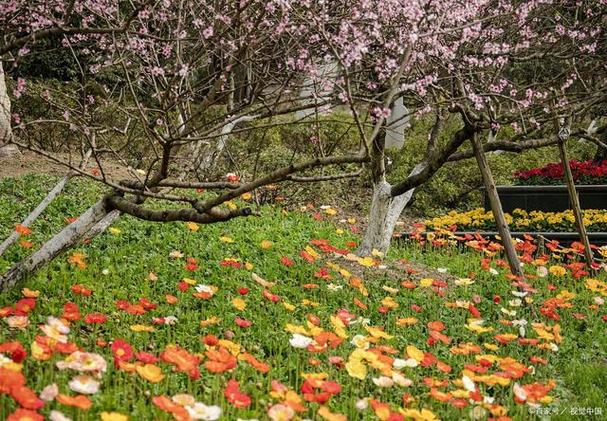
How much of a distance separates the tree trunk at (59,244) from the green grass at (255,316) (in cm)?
11

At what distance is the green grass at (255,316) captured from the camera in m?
3.38

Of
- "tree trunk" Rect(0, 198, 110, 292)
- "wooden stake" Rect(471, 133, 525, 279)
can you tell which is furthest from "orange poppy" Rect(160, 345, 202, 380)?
"wooden stake" Rect(471, 133, 525, 279)

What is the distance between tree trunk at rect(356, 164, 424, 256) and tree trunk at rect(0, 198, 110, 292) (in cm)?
284

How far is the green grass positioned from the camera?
3.38 meters

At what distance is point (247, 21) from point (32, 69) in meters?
10.9

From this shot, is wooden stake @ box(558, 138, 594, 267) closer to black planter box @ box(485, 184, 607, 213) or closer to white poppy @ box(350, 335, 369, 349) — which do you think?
white poppy @ box(350, 335, 369, 349)

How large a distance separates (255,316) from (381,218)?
219 centimetres

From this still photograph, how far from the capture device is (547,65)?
15.6 m

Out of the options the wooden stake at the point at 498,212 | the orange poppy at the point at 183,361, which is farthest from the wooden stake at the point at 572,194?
the orange poppy at the point at 183,361

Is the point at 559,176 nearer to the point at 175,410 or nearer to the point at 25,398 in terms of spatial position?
the point at 175,410

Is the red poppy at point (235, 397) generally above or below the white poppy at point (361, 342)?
above

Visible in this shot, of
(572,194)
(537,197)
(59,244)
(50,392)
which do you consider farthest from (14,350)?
(537,197)

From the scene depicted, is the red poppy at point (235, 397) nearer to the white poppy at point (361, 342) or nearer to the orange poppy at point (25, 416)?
the orange poppy at point (25, 416)

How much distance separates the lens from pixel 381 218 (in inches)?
251
